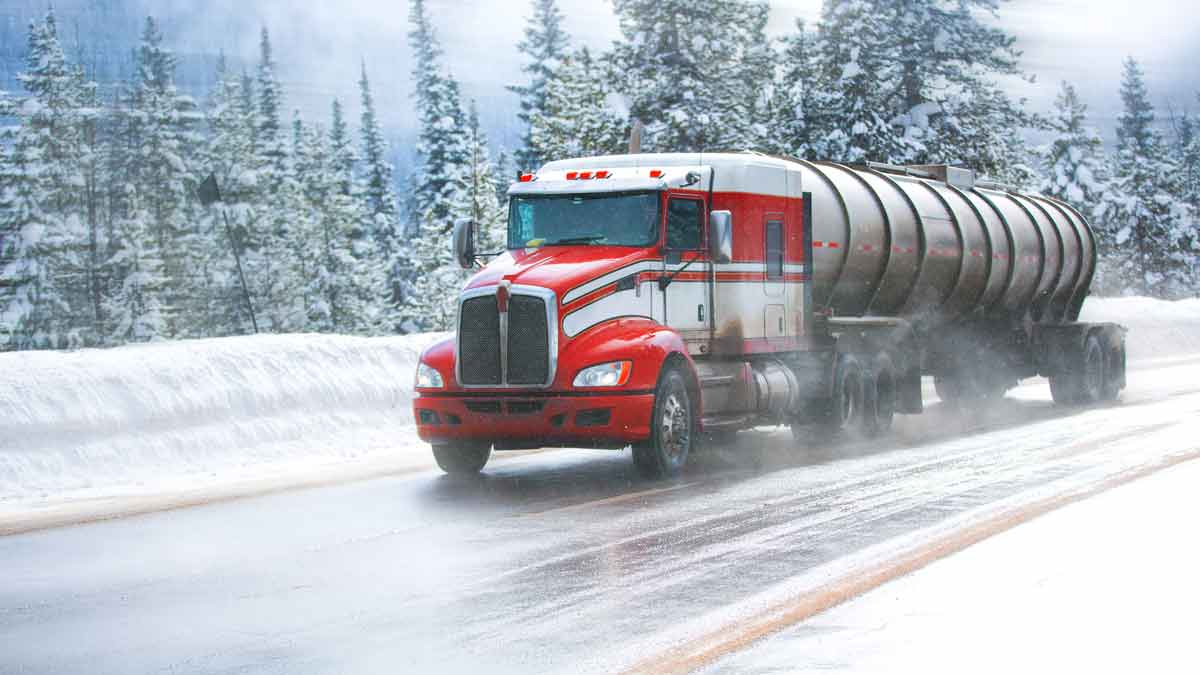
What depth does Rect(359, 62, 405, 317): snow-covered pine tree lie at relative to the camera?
234ft

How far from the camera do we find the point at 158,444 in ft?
51.0

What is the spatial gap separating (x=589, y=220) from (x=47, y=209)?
148ft

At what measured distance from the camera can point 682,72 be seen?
132 feet

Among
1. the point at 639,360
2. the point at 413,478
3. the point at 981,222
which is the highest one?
the point at 981,222

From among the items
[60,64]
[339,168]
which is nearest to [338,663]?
[60,64]

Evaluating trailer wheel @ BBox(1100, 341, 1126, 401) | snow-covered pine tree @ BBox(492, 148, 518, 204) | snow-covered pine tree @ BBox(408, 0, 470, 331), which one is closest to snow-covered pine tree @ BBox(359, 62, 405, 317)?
snow-covered pine tree @ BBox(408, 0, 470, 331)

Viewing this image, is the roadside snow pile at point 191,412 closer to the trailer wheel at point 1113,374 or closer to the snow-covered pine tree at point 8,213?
the trailer wheel at point 1113,374

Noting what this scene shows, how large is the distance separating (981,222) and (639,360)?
33.3 feet

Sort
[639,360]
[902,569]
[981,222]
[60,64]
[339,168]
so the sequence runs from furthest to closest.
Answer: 1. [339,168]
2. [60,64]
3. [981,222]
4. [639,360]
5. [902,569]

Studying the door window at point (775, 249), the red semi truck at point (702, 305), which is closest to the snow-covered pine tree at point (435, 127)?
the red semi truck at point (702, 305)

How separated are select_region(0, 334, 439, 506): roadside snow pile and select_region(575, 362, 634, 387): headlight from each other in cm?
402

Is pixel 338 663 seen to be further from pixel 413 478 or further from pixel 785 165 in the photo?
pixel 785 165

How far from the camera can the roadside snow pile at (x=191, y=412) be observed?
47.3 ft

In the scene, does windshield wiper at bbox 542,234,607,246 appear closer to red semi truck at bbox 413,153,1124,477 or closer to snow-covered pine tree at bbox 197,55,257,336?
red semi truck at bbox 413,153,1124,477
